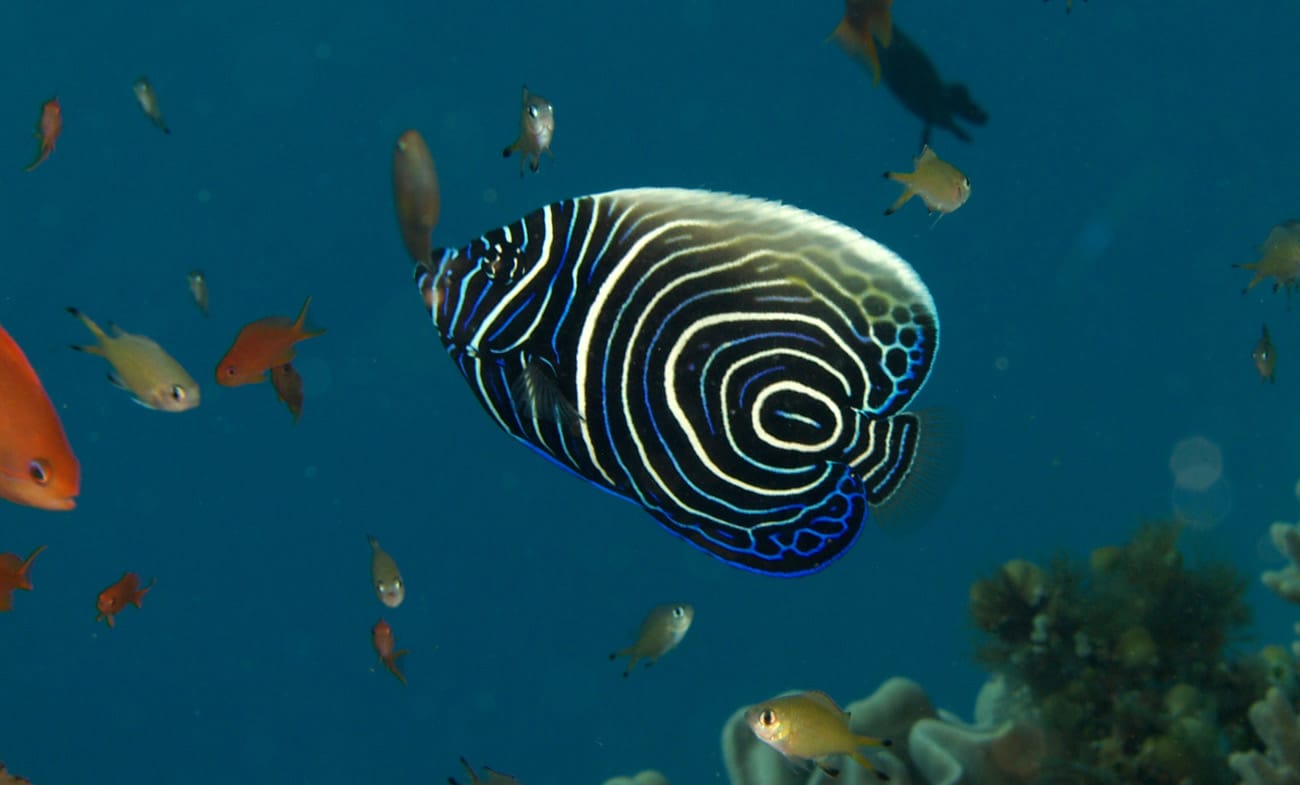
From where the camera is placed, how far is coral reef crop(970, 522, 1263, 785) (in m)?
4.28

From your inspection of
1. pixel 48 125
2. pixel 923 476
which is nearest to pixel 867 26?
pixel 923 476

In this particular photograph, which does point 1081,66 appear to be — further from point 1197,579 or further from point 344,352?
point 344,352

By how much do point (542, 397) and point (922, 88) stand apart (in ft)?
30.8

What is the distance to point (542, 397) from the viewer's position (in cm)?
150

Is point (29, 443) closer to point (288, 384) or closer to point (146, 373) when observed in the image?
point (146, 373)

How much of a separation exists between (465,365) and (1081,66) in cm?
1850

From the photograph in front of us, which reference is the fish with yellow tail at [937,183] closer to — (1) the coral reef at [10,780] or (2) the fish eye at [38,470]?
(2) the fish eye at [38,470]

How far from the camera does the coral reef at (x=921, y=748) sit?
4617mm

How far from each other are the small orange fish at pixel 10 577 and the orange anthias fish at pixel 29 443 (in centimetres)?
317

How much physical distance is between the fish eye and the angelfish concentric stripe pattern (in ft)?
2.35

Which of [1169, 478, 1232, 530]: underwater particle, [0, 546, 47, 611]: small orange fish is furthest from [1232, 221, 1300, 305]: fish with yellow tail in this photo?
[1169, 478, 1232, 530]: underwater particle

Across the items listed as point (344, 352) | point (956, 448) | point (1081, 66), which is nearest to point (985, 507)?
point (1081, 66)

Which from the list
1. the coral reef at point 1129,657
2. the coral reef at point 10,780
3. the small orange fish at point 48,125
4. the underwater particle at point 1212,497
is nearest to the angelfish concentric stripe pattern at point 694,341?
the coral reef at point 10,780

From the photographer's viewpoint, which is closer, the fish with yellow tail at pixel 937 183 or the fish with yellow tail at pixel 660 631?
the fish with yellow tail at pixel 937 183
